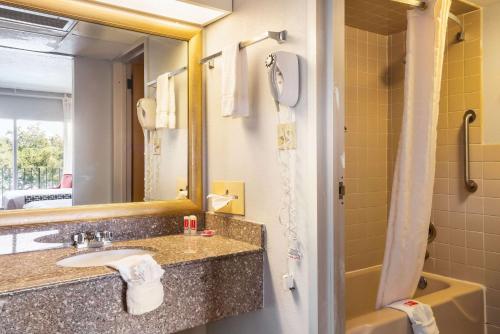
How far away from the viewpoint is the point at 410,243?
177 cm

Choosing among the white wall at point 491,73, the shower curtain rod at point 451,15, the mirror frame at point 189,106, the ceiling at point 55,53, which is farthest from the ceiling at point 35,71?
the white wall at point 491,73

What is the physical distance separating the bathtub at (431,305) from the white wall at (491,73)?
0.88m

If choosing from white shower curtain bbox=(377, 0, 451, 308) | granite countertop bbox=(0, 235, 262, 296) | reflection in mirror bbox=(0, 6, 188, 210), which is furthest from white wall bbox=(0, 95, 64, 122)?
white shower curtain bbox=(377, 0, 451, 308)

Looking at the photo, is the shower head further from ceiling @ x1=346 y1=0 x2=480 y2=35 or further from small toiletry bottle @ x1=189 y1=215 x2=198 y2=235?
small toiletry bottle @ x1=189 y1=215 x2=198 y2=235

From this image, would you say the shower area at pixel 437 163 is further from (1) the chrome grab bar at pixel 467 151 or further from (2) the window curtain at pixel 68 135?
(2) the window curtain at pixel 68 135

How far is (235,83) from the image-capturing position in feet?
5.56

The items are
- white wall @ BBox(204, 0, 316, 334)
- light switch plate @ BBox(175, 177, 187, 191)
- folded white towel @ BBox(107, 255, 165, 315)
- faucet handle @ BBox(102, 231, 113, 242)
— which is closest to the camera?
folded white towel @ BBox(107, 255, 165, 315)

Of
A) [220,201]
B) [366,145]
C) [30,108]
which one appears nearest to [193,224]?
[220,201]

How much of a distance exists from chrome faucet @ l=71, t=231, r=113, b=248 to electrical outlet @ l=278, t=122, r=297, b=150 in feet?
2.86

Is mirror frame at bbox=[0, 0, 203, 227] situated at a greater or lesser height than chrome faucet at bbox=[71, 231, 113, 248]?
greater

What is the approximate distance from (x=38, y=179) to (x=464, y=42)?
243 centimetres

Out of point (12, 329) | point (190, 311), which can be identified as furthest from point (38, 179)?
point (190, 311)

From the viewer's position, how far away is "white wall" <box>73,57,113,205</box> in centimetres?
176

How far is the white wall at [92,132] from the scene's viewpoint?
1757mm
